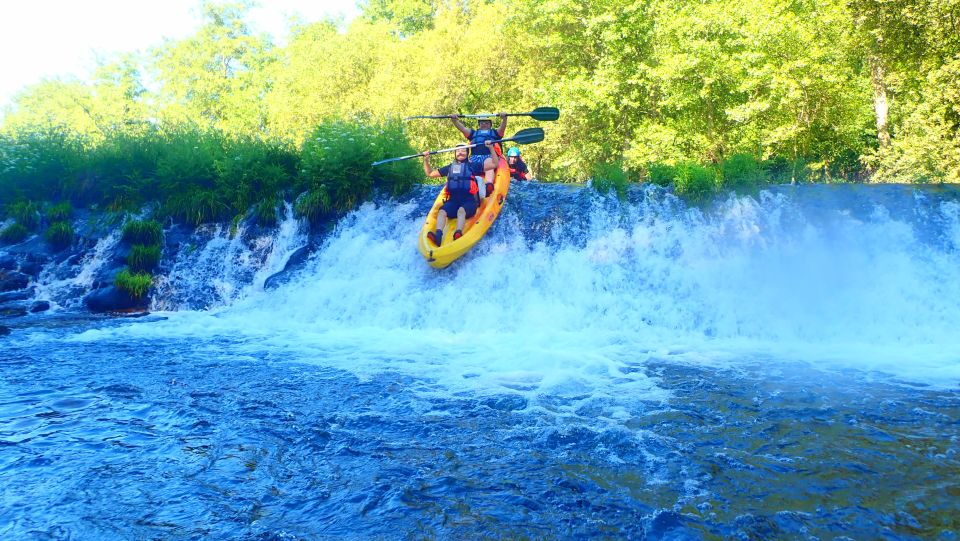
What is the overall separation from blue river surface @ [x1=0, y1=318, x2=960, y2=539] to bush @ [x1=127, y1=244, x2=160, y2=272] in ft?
16.1

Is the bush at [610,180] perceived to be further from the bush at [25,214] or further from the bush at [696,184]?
the bush at [25,214]

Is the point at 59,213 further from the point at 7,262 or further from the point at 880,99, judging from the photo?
the point at 880,99

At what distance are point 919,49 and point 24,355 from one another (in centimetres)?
1606

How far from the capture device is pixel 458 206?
9.84m

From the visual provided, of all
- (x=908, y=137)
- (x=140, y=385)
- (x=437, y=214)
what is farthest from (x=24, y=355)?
(x=908, y=137)

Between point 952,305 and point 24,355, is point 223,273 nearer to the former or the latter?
point 24,355

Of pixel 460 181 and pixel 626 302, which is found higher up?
pixel 460 181

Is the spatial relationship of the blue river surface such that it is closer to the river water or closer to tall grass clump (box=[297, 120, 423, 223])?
the river water

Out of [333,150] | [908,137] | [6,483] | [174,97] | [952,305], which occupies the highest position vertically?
[174,97]

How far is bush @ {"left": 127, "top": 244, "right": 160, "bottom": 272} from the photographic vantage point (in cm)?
1094

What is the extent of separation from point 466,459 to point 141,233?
9.28 metres

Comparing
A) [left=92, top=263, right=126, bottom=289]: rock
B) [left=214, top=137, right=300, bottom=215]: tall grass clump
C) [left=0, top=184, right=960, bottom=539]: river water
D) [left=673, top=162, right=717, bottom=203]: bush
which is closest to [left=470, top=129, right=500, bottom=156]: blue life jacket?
[left=0, top=184, right=960, bottom=539]: river water

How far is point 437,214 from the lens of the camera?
998cm

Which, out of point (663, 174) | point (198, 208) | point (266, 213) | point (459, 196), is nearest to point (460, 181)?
point (459, 196)
